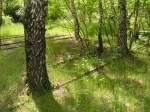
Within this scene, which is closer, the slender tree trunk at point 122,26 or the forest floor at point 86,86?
the forest floor at point 86,86

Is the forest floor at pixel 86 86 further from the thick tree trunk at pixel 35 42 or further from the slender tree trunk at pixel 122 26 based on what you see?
the slender tree trunk at pixel 122 26

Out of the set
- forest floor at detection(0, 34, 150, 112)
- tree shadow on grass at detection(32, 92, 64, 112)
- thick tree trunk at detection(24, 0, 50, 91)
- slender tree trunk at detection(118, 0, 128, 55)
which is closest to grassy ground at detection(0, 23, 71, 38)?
forest floor at detection(0, 34, 150, 112)

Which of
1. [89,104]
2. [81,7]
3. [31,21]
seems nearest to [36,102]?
[89,104]

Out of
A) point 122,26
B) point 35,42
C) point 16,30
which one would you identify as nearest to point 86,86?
point 35,42

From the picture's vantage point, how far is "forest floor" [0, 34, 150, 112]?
9.54 metres

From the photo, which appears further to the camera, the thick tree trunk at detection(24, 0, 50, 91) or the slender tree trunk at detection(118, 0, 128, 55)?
the slender tree trunk at detection(118, 0, 128, 55)

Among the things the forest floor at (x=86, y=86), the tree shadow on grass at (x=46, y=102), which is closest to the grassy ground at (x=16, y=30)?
the forest floor at (x=86, y=86)

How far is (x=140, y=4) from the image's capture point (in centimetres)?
1703

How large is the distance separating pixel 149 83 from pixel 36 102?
3828 mm

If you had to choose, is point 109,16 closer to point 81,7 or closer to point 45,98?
point 81,7

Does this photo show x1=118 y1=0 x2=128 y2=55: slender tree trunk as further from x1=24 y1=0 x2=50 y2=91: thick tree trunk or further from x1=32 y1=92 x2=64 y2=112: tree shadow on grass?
x1=32 y1=92 x2=64 y2=112: tree shadow on grass

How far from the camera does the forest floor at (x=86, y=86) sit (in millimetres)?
9539

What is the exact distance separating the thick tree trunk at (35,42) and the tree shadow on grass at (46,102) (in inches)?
15.5

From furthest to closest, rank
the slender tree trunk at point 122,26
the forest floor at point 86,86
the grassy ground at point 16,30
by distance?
the grassy ground at point 16,30 < the slender tree trunk at point 122,26 < the forest floor at point 86,86
